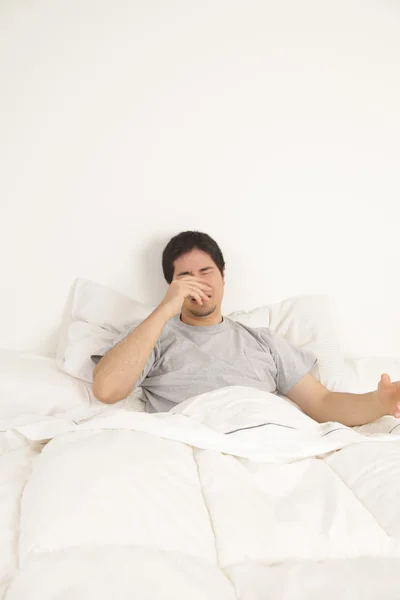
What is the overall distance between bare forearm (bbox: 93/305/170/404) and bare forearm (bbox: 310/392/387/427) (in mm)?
517

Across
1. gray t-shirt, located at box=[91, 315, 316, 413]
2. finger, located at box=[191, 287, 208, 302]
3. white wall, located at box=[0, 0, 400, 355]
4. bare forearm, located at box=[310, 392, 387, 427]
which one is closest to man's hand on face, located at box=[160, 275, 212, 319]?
finger, located at box=[191, 287, 208, 302]

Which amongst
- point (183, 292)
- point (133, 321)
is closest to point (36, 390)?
point (133, 321)

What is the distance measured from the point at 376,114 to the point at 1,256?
1.52 metres

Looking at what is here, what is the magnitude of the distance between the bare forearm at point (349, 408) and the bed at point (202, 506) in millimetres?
53

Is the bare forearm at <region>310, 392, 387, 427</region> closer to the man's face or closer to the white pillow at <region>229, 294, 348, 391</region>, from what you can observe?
the white pillow at <region>229, 294, 348, 391</region>

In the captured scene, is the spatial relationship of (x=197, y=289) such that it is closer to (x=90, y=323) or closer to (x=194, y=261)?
(x=194, y=261)

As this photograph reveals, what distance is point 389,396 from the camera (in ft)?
4.30

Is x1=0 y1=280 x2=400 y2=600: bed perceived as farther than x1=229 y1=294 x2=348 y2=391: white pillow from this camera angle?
No

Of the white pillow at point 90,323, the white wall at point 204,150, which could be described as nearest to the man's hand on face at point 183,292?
the white pillow at point 90,323

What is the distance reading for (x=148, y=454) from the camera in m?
0.93

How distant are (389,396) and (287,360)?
385 mm

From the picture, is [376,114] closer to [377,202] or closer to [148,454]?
[377,202]

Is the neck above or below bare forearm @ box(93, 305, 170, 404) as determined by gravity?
above

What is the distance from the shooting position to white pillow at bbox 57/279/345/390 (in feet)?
5.24
